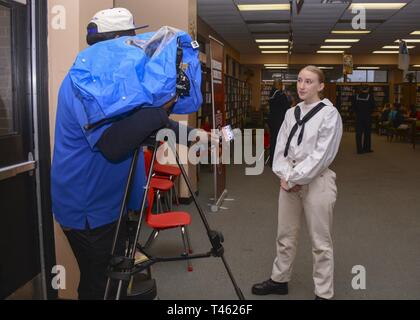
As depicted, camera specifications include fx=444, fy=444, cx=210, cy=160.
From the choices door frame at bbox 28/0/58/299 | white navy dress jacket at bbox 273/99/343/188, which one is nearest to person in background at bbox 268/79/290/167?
white navy dress jacket at bbox 273/99/343/188

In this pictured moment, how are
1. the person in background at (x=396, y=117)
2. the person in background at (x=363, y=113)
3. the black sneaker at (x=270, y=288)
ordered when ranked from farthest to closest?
1. the person in background at (x=396, y=117)
2. the person in background at (x=363, y=113)
3. the black sneaker at (x=270, y=288)

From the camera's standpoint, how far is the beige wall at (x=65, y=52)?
2.70 metres

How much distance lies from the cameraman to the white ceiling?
6.78 meters

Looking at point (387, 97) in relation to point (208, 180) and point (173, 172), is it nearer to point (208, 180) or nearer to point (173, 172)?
point (208, 180)

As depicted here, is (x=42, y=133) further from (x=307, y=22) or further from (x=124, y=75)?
(x=307, y=22)

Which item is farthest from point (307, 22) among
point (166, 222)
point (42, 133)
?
point (42, 133)

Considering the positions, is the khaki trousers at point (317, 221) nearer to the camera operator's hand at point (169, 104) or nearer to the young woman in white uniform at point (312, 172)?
the young woman in white uniform at point (312, 172)

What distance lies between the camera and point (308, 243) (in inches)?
163

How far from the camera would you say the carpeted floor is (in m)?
3.21

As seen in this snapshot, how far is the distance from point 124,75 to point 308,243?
3064 mm

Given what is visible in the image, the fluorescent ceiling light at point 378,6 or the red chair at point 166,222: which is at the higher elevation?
the fluorescent ceiling light at point 378,6

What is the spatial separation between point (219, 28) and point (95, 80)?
391 inches

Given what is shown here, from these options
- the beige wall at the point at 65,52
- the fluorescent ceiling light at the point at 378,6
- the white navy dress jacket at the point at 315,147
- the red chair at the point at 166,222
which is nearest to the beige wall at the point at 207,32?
the fluorescent ceiling light at the point at 378,6

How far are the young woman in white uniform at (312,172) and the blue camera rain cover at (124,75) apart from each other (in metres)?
1.29
